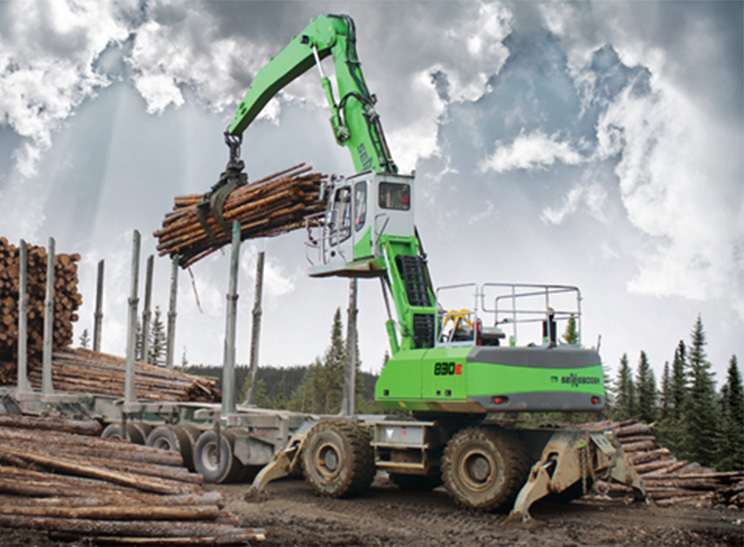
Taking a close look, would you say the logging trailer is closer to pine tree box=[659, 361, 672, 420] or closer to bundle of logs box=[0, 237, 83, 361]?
bundle of logs box=[0, 237, 83, 361]

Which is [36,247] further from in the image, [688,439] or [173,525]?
[688,439]

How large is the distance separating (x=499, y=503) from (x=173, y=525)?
4.47 metres

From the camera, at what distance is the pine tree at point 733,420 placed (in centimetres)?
3553

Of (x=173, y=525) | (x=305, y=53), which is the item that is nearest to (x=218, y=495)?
(x=173, y=525)

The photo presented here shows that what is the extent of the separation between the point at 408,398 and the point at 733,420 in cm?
3464

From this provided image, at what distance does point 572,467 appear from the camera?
992cm

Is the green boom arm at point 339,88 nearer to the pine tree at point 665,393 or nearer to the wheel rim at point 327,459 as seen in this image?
the wheel rim at point 327,459

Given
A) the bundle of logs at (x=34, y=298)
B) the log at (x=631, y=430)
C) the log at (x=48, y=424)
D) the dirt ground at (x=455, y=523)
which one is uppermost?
the bundle of logs at (x=34, y=298)

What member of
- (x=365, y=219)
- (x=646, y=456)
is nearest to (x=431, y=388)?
(x=365, y=219)

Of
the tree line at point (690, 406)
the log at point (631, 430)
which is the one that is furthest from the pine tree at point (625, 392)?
the log at point (631, 430)

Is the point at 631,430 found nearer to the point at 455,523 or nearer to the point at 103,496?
the point at 455,523

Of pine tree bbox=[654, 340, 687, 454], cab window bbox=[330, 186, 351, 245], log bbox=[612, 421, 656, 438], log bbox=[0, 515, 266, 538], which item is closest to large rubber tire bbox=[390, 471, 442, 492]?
log bbox=[612, 421, 656, 438]

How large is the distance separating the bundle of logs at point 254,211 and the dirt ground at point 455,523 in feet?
17.4

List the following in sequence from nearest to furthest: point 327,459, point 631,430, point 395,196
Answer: point 327,459, point 395,196, point 631,430
